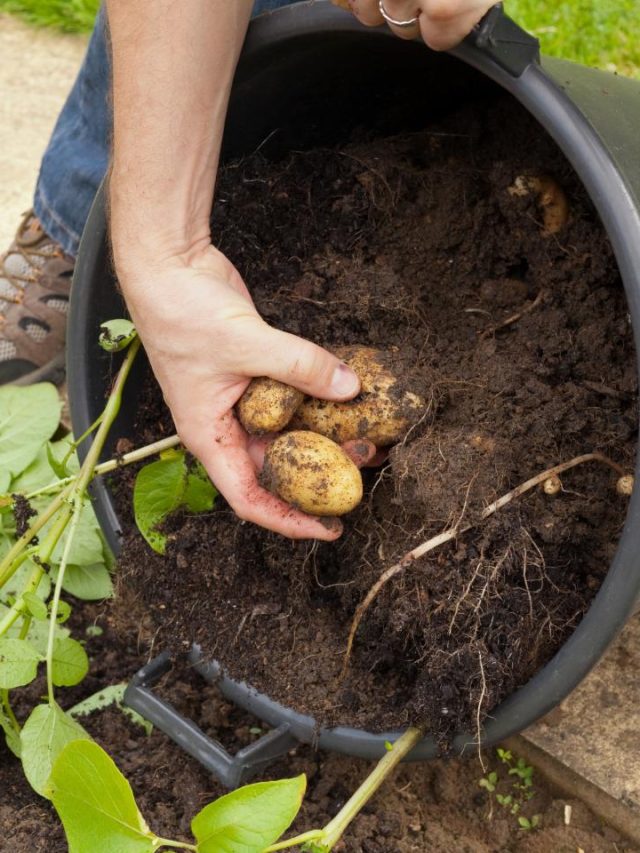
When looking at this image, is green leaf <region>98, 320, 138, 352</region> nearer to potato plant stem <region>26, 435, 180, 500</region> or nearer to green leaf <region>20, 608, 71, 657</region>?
potato plant stem <region>26, 435, 180, 500</region>

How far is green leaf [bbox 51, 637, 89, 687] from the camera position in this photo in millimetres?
1177

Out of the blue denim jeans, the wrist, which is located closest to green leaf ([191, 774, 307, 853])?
the wrist

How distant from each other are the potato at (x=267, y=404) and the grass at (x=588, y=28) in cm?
132

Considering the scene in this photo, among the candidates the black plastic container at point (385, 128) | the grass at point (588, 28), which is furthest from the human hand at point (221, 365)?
the grass at point (588, 28)

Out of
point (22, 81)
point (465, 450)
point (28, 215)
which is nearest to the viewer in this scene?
point (465, 450)

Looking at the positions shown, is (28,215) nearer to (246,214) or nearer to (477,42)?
(246,214)

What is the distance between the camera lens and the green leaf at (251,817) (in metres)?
0.88

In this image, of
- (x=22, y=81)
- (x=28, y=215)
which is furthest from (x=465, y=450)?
(x=22, y=81)

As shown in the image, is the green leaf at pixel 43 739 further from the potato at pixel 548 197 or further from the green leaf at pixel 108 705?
the potato at pixel 548 197

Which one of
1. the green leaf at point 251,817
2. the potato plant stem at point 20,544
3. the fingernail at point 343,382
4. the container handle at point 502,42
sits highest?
the container handle at point 502,42

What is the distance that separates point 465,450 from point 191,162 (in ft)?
1.55

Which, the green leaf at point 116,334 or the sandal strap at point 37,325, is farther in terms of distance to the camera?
the sandal strap at point 37,325

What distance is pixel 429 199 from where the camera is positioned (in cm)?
129

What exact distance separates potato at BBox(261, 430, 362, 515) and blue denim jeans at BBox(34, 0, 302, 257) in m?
0.96
